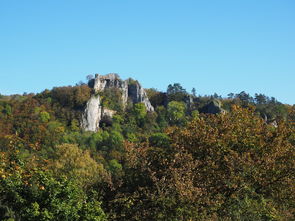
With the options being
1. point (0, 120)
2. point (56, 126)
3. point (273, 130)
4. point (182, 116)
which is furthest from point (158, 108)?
point (273, 130)

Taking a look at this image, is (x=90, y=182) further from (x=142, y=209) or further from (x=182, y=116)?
(x=182, y=116)

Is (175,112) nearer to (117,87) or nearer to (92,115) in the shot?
(92,115)

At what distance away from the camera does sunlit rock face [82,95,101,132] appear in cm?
12419

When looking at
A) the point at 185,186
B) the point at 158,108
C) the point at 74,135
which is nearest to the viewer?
the point at 185,186

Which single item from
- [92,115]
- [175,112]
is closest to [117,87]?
[92,115]

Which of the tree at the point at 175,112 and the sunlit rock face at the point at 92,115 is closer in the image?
the sunlit rock face at the point at 92,115

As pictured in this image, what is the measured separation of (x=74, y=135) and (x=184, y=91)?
197 feet

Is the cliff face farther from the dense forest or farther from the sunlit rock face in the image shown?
the dense forest

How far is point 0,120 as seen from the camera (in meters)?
114

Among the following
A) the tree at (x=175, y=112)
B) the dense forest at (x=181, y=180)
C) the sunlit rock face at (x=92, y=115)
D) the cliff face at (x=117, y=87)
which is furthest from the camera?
the tree at (x=175, y=112)

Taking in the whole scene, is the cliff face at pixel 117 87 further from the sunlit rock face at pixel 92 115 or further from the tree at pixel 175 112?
the tree at pixel 175 112

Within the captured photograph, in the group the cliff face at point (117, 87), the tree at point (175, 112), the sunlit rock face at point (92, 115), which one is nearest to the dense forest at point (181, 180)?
the sunlit rock face at point (92, 115)

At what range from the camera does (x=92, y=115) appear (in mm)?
126625

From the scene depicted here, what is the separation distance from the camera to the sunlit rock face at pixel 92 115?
124188mm
